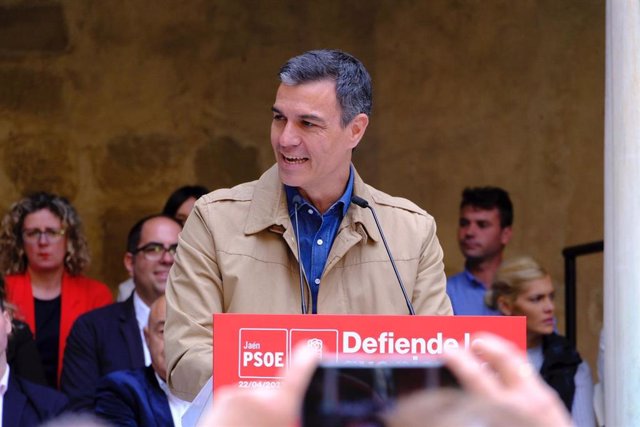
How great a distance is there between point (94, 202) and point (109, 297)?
1653 millimetres

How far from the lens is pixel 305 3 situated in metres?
8.27

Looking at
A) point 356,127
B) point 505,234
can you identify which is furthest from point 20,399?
point 505,234

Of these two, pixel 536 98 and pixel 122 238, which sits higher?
pixel 536 98

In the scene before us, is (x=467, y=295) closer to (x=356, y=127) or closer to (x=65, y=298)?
(x=65, y=298)

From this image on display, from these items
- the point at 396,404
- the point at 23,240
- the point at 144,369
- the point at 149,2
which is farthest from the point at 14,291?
the point at 396,404

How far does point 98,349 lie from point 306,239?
2412 mm

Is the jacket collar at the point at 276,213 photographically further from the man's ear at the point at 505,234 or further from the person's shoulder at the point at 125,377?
the man's ear at the point at 505,234

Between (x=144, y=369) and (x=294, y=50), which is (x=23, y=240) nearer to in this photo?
(x=144, y=369)

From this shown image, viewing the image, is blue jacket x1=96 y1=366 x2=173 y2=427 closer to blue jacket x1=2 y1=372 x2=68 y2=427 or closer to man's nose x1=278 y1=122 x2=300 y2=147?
blue jacket x1=2 y1=372 x2=68 y2=427

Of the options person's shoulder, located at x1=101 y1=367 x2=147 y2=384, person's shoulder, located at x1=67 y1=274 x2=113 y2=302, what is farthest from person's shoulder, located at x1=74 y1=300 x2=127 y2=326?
person's shoulder, located at x1=101 y1=367 x2=147 y2=384

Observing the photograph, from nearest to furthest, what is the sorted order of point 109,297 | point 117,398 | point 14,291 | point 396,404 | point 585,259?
point 396,404
point 117,398
point 14,291
point 109,297
point 585,259

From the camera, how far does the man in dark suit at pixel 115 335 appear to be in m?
5.64

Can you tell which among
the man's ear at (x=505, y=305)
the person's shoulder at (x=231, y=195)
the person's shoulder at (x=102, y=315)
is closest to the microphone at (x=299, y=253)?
the person's shoulder at (x=231, y=195)

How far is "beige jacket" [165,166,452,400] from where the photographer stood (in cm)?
336
